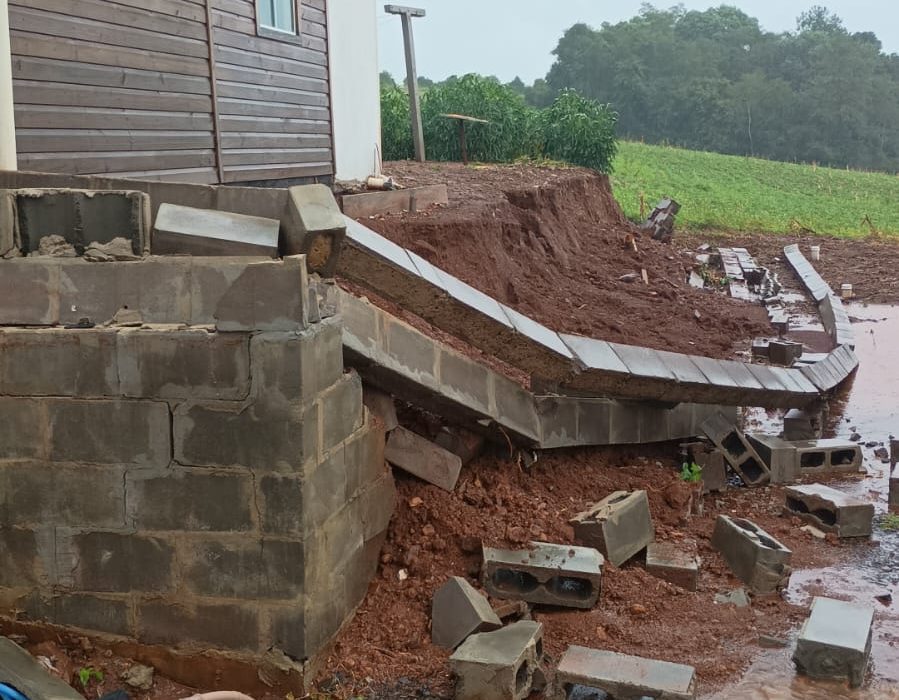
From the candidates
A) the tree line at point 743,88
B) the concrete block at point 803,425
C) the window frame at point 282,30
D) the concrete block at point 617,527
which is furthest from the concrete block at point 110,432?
the tree line at point 743,88

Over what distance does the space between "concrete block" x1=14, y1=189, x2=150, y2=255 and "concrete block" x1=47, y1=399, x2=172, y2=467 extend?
0.80m

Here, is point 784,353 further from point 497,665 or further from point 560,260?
point 497,665

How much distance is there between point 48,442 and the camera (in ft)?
17.3

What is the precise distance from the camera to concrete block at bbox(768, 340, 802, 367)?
40.8 ft

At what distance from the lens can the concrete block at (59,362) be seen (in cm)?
515

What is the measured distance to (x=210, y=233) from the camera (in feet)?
17.0

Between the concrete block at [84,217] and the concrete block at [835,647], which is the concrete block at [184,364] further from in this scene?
the concrete block at [835,647]

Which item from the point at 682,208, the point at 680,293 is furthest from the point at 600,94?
the point at 680,293

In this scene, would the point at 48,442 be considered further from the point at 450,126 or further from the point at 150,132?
the point at 450,126

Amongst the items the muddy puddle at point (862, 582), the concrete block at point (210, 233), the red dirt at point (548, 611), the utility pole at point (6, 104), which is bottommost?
the muddy puddle at point (862, 582)

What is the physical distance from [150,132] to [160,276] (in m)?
4.54

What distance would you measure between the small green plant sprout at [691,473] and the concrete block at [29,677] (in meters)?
4.93

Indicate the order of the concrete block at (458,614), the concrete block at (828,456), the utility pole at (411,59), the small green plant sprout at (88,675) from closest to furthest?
1. the small green plant sprout at (88,675)
2. the concrete block at (458,614)
3. the concrete block at (828,456)
4. the utility pole at (411,59)

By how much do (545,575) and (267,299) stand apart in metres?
2.44
